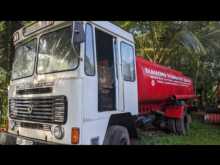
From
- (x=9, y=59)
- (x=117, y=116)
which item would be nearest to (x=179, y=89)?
(x=117, y=116)

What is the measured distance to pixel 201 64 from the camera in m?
15.4

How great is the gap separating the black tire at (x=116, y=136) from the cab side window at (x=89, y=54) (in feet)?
3.57

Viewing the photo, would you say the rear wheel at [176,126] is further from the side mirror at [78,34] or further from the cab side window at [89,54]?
the side mirror at [78,34]

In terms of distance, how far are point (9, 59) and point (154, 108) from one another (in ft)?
16.4

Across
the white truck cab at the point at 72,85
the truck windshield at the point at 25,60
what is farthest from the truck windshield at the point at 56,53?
the truck windshield at the point at 25,60

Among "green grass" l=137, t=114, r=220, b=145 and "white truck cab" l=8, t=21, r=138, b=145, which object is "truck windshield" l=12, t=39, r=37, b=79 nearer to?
"white truck cab" l=8, t=21, r=138, b=145

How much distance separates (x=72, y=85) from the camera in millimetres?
3883

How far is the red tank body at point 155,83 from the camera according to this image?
6520 millimetres

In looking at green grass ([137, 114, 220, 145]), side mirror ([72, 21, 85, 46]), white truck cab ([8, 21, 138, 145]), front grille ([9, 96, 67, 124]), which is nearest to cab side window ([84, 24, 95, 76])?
white truck cab ([8, 21, 138, 145])

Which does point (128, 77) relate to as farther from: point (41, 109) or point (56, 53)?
point (41, 109)
